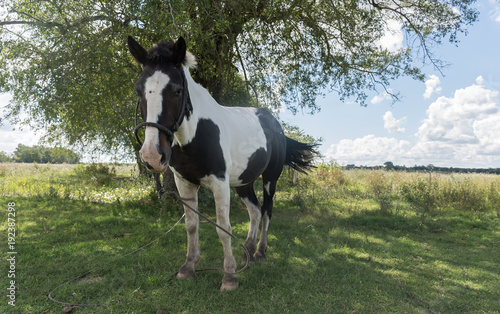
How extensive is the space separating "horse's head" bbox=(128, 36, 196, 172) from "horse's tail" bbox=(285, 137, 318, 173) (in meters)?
3.76

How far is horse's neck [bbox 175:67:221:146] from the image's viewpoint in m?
3.28

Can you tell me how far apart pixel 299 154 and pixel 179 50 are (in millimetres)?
4156

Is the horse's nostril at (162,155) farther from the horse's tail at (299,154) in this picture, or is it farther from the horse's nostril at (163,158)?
the horse's tail at (299,154)

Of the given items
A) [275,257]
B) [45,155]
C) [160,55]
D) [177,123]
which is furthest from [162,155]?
[45,155]

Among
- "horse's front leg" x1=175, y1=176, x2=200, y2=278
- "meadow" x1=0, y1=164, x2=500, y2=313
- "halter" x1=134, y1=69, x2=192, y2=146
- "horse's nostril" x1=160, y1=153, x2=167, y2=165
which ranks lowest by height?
"meadow" x1=0, y1=164, x2=500, y2=313

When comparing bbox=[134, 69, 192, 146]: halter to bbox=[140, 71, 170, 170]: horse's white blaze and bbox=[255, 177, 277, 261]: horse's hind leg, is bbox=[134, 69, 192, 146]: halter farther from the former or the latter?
bbox=[255, 177, 277, 261]: horse's hind leg

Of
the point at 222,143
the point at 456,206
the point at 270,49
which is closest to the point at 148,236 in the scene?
the point at 222,143

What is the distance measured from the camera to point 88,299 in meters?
3.32

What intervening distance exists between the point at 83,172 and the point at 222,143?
17.3 meters

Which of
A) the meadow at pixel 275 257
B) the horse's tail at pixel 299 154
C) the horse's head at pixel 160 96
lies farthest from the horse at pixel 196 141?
the horse's tail at pixel 299 154

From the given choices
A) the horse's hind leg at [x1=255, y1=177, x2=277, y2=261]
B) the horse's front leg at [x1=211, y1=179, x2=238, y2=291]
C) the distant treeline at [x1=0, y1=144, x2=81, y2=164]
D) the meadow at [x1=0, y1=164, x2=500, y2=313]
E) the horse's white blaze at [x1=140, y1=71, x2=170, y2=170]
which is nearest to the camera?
the horse's white blaze at [x1=140, y1=71, x2=170, y2=170]

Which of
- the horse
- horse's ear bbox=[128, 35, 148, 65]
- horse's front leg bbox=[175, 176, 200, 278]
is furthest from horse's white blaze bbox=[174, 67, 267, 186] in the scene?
horse's front leg bbox=[175, 176, 200, 278]

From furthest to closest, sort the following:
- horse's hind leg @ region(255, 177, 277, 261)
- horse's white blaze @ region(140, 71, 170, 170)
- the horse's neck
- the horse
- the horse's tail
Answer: the horse's tail → horse's hind leg @ region(255, 177, 277, 261) → the horse's neck → the horse → horse's white blaze @ region(140, 71, 170, 170)

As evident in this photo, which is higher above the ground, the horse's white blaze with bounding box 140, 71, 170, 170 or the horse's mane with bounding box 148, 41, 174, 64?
the horse's mane with bounding box 148, 41, 174, 64
